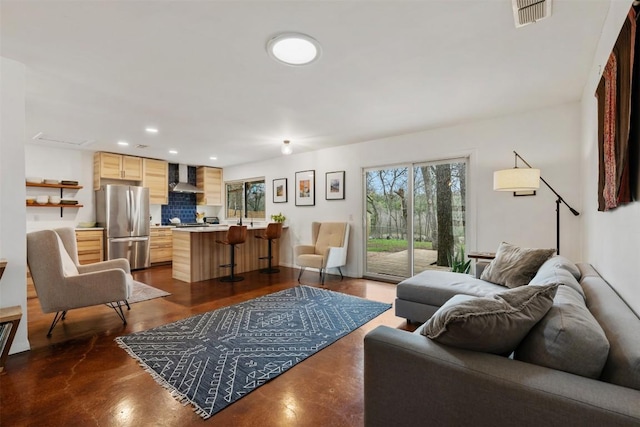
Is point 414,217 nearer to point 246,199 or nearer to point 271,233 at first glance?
point 271,233

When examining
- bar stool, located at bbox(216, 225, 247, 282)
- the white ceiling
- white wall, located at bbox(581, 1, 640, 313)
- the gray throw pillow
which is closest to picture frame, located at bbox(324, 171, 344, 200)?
the white ceiling

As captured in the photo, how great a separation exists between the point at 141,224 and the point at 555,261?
22.1 feet

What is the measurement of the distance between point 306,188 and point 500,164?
339 cm

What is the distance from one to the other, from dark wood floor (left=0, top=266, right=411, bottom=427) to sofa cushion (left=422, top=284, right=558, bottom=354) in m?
0.89

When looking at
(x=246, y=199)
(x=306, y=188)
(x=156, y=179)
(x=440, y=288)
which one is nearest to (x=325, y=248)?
(x=306, y=188)

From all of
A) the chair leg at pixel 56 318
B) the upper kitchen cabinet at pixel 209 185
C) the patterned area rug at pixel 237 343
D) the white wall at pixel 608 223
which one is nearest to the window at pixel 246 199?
the upper kitchen cabinet at pixel 209 185

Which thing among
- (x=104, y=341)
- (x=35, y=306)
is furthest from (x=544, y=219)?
(x=35, y=306)

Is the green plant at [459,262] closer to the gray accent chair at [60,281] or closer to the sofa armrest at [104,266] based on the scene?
the gray accent chair at [60,281]

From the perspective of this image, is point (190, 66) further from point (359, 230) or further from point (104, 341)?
point (359, 230)

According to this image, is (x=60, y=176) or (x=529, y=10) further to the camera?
(x=60, y=176)

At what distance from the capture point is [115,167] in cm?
596

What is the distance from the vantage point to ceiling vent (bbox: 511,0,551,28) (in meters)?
1.72

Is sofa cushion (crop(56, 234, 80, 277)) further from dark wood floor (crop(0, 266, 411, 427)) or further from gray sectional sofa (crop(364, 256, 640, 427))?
gray sectional sofa (crop(364, 256, 640, 427))

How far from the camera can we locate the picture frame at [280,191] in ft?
20.9
